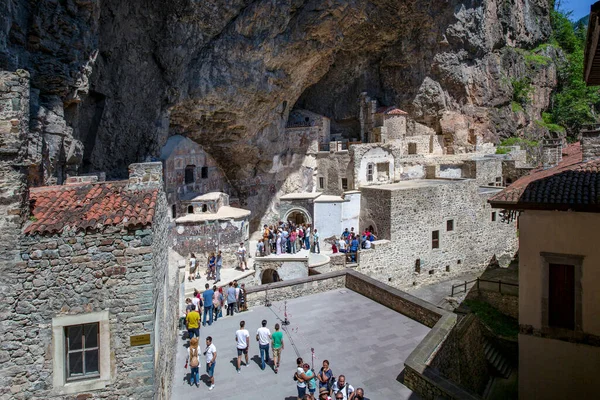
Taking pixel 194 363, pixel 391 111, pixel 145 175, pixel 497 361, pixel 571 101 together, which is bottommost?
pixel 497 361

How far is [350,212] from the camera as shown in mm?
25922

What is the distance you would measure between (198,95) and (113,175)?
6486 mm

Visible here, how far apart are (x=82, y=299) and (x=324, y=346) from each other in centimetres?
691

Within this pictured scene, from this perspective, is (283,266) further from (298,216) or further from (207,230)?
(298,216)

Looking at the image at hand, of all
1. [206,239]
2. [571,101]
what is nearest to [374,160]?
[206,239]

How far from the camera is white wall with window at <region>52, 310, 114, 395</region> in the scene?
22.4 feet

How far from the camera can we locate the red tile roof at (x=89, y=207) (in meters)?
7.00

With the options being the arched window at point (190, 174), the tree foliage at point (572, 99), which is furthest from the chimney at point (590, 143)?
the tree foliage at point (572, 99)

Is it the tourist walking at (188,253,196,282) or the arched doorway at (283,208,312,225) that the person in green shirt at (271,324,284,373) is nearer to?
the tourist walking at (188,253,196,282)

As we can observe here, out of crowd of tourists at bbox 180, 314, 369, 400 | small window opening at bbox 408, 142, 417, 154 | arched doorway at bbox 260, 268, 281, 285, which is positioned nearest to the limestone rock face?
small window opening at bbox 408, 142, 417, 154

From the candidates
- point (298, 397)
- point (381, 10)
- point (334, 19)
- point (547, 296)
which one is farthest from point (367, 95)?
point (298, 397)

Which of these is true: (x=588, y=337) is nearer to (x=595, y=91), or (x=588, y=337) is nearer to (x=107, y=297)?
(x=107, y=297)

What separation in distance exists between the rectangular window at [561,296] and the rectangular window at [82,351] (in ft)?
32.0

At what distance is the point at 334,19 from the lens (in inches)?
1081
